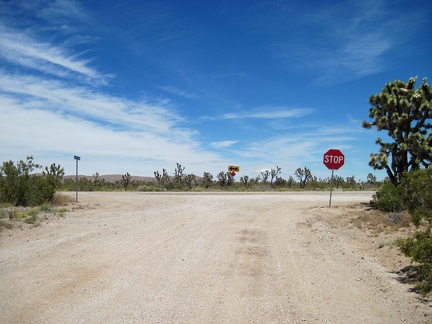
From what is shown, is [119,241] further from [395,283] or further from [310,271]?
[395,283]

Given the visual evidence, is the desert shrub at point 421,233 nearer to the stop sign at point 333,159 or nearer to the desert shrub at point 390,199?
the desert shrub at point 390,199

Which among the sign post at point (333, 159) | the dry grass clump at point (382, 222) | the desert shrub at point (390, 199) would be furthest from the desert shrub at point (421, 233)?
the sign post at point (333, 159)

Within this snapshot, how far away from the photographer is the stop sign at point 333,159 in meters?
19.5

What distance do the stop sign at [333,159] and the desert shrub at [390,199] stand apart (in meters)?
2.61

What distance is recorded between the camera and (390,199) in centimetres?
1667

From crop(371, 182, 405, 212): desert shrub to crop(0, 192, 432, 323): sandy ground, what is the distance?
4.48m

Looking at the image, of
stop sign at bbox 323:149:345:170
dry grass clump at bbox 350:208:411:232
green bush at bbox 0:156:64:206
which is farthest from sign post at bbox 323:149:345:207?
green bush at bbox 0:156:64:206

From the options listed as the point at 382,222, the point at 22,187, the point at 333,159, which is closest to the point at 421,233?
the point at 382,222

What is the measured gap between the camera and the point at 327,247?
10.0 m

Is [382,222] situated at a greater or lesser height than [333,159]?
lesser

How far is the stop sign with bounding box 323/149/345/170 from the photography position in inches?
767

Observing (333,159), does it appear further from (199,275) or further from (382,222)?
(199,275)

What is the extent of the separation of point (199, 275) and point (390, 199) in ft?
42.1

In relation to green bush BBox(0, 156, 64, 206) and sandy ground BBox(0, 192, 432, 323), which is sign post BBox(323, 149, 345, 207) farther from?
green bush BBox(0, 156, 64, 206)
